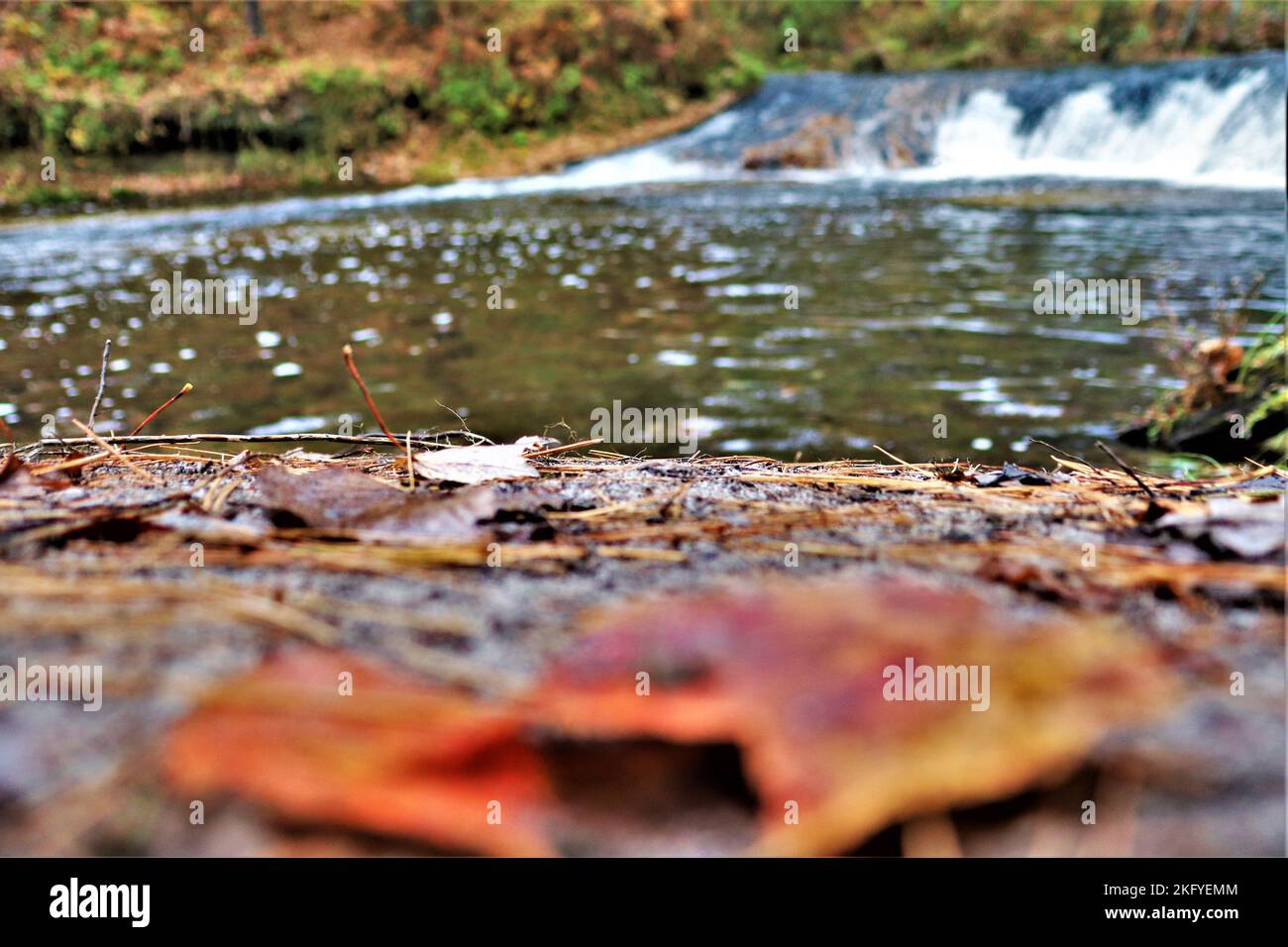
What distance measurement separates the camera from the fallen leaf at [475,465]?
55.9 inches

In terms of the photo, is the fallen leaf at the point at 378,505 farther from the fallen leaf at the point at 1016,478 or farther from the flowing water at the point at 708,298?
the flowing water at the point at 708,298

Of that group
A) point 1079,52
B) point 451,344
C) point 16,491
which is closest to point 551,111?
point 1079,52

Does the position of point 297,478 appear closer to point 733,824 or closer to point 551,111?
point 733,824

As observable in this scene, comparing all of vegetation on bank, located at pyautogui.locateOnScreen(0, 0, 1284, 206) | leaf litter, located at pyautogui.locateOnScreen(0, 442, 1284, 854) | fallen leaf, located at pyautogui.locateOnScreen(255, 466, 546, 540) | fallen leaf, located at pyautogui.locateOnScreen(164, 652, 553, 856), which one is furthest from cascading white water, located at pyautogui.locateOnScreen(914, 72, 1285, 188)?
fallen leaf, located at pyautogui.locateOnScreen(164, 652, 553, 856)

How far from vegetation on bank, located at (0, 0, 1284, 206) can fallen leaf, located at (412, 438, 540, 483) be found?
62.5 feet

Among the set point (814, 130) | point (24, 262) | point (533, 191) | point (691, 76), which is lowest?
point (24, 262)

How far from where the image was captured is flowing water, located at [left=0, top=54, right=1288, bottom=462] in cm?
457

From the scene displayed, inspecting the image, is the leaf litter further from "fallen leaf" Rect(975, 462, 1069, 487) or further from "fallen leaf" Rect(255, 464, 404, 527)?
"fallen leaf" Rect(975, 462, 1069, 487)

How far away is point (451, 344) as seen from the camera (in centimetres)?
596

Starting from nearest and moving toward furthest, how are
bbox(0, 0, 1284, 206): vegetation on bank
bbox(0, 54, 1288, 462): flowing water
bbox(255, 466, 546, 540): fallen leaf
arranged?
bbox(255, 466, 546, 540): fallen leaf
bbox(0, 54, 1288, 462): flowing water
bbox(0, 0, 1284, 206): vegetation on bank

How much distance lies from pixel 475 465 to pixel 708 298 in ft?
19.4

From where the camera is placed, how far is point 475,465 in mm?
1493

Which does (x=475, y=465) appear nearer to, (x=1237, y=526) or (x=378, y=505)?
(x=378, y=505)
